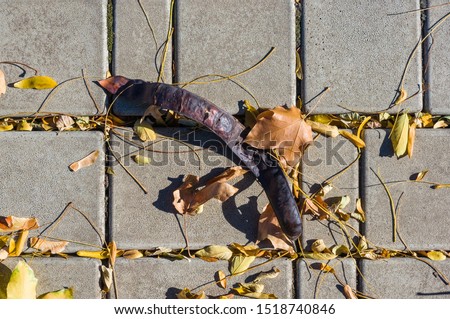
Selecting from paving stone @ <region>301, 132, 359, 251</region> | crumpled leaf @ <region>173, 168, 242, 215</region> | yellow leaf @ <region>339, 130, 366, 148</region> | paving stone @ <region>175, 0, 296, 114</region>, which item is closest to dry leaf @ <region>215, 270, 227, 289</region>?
crumpled leaf @ <region>173, 168, 242, 215</region>

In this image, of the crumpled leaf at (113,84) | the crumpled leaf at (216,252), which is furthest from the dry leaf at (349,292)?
the crumpled leaf at (113,84)

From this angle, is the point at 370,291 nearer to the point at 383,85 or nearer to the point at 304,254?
the point at 304,254

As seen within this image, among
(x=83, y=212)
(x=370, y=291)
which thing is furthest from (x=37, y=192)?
(x=370, y=291)

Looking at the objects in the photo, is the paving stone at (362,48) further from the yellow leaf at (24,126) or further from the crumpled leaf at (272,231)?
the yellow leaf at (24,126)

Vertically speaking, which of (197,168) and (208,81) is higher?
(208,81)

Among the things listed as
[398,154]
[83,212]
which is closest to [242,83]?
[398,154]

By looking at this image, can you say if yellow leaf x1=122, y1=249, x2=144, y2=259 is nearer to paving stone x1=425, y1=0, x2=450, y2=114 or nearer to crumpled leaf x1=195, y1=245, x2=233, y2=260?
crumpled leaf x1=195, y1=245, x2=233, y2=260

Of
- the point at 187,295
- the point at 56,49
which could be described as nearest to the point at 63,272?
the point at 187,295
